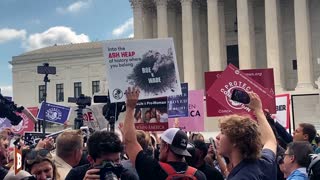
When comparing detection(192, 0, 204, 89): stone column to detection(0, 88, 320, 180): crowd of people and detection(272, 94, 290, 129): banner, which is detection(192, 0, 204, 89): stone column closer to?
detection(272, 94, 290, 129): banner

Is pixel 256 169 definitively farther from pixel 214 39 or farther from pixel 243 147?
pixel 214 39

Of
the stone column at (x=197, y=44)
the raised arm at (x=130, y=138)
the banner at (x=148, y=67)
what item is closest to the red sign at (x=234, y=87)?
the banner at (x=148, y=67)

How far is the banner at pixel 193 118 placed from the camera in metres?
19.3

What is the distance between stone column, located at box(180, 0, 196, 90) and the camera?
51719 millimetres

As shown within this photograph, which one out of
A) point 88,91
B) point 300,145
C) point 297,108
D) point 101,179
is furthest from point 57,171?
point 88,91

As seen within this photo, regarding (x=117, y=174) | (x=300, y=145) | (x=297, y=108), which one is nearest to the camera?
(x=117, y=174)

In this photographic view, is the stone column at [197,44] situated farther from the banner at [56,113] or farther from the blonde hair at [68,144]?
the blonde hair at [68,144]

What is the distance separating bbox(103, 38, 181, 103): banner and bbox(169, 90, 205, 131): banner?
915cm

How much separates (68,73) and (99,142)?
229 ft

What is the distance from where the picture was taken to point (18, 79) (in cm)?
7862

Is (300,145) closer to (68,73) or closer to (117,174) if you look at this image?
(117,174)

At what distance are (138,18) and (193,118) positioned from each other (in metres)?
37.0

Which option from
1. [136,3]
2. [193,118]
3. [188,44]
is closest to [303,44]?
[188,44]

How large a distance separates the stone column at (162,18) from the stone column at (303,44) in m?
11.9
